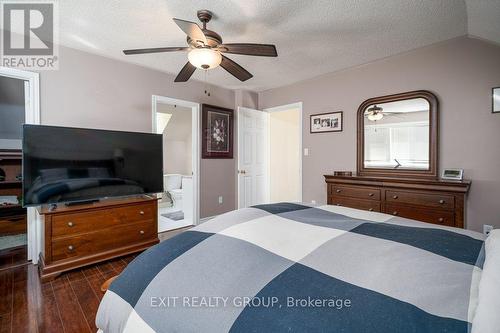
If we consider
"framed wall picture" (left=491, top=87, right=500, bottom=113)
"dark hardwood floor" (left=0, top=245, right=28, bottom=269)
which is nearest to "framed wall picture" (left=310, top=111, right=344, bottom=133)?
"framed wall picture" (left=491, top=87, right=500, bottom=113)

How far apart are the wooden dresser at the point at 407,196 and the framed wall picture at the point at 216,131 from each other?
6.27 feet

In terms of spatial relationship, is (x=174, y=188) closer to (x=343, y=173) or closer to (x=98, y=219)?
(x=98, y=219)

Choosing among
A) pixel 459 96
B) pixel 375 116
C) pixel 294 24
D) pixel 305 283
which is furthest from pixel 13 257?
pixel 459 96

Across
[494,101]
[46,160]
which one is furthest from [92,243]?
[494,101]

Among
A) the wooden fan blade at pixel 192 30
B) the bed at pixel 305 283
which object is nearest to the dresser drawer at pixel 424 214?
the bed at pixel 305 283

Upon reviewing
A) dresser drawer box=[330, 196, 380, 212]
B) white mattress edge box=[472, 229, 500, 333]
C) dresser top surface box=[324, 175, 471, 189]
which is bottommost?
dresser drawer box=[330, 196, 380, 212]

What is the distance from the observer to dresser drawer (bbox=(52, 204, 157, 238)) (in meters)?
2.29

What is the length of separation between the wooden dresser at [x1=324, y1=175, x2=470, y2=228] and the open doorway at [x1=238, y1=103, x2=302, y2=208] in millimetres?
1057

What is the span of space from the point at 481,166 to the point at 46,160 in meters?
4.46

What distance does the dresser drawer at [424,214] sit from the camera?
242cm

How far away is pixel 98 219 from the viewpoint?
2.51 metres

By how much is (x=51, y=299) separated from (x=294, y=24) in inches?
127

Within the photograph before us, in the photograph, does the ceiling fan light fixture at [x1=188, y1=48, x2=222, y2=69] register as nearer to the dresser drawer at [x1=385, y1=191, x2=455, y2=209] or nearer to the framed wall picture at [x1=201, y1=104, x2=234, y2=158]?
the framed wall picture at [x1=201, y1=104, x2=234, y2=158]

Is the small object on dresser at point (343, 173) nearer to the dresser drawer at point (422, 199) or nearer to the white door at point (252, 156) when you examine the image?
the dresser drawer at point (422, 199)
